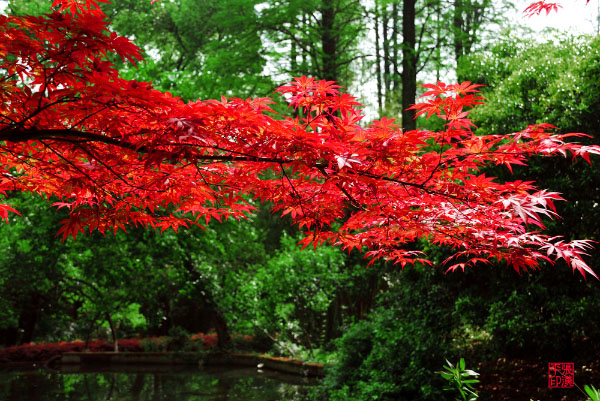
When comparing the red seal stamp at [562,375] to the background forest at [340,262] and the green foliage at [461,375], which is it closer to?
the background forest at [340,262]

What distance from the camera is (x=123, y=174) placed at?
269 cm

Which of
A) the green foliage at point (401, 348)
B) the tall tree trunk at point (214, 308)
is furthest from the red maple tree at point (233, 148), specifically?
the tall tree trunk at point (214, 308)

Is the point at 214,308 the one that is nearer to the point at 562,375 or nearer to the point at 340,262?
the point at 340,262

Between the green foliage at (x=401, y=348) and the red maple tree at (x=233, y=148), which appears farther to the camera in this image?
the green foliage at (x=401, y=348)

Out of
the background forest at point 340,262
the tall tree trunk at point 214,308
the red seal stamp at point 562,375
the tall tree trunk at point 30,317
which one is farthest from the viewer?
the tall tree trunk at point 30,317

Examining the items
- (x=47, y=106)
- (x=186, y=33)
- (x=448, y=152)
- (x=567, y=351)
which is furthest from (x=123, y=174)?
(x=186, y=33)

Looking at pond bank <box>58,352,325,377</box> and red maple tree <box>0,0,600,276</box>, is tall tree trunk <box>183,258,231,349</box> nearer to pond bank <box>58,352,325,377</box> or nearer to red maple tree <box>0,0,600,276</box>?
pond bank <box>58,352,325,377</box>

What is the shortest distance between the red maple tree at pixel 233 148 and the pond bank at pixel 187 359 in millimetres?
8435

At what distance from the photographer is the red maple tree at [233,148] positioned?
2023 mm

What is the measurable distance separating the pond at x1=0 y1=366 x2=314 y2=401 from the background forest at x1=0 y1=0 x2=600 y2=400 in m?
1.26

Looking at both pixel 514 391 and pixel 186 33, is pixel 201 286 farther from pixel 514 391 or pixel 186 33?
pixel 514 391

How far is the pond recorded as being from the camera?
855 cm

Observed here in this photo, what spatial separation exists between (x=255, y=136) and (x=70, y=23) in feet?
2.96

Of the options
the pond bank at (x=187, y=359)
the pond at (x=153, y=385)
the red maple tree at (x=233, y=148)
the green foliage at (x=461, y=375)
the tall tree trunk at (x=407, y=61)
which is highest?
the tall tree trunk at (x=407, y=61)
